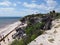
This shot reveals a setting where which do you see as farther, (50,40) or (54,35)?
(54,35)

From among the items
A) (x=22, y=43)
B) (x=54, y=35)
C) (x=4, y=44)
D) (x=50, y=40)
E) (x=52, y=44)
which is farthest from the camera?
(x=4, y=44)

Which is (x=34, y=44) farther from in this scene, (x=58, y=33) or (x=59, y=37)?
(x=58, y=33)

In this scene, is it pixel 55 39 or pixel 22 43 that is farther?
pixel 22 43

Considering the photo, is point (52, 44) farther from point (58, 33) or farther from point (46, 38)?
point (58, 33)

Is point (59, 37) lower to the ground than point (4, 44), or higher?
higher

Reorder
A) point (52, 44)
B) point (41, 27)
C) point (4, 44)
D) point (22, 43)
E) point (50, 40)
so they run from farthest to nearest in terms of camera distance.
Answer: point (4, 44) < point (41, 27) < point (22, 43) < point (50, 40) < point (52, 44)

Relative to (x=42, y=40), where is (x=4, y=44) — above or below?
below

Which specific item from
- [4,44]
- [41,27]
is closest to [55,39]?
[41,27]

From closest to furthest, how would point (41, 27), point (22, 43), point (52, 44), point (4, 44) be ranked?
point (52, 44)
point (22, 43)
point (41, 27)
point (4, 44)

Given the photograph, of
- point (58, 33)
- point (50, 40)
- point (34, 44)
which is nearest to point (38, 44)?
point (34, 44)
